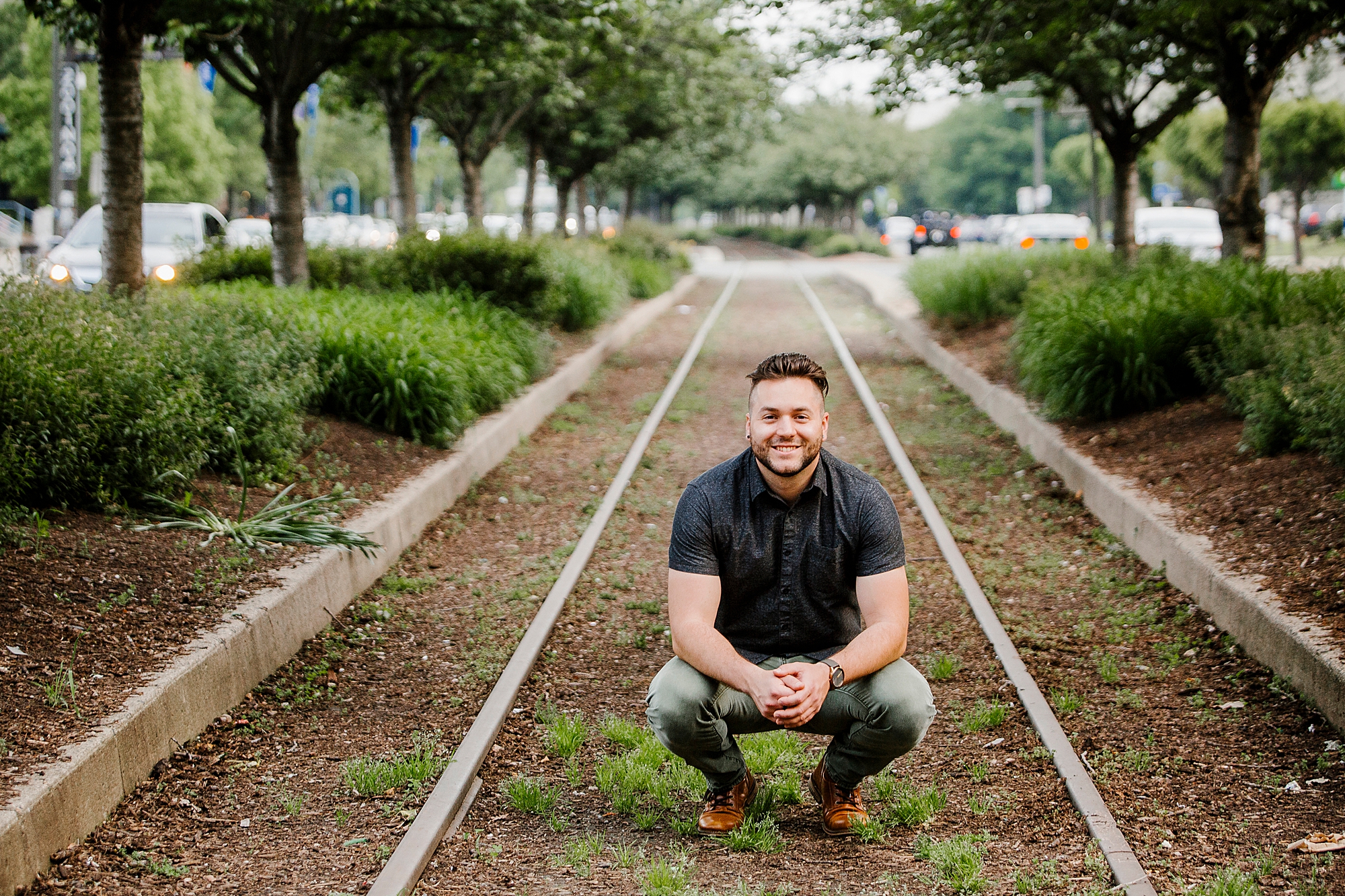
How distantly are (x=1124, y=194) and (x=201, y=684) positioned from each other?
15.0m

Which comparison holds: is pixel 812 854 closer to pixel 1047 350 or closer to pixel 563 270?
pixel 1047 350

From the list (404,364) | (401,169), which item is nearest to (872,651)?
(404,364)

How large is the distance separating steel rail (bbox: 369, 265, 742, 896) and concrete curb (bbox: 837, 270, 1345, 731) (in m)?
3.15

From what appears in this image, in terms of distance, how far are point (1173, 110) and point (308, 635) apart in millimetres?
13854

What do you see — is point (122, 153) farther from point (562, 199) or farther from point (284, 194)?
point (562, 199)

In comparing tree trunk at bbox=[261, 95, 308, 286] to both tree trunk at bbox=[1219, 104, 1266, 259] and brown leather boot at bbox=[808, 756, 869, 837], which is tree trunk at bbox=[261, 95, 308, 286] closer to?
tree trunk at bbox=[1219, 104, 1266, 259]

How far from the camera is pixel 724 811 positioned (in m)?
4.09

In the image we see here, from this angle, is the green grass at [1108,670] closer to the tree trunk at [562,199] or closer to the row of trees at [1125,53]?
the row of trees at [1125,53]

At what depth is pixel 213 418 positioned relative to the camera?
7.18m

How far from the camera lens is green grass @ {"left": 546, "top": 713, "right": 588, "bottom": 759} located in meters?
4.83

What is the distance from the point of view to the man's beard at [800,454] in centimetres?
372

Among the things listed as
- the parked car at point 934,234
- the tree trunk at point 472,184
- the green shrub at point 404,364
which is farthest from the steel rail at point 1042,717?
the parked car at point 934,234

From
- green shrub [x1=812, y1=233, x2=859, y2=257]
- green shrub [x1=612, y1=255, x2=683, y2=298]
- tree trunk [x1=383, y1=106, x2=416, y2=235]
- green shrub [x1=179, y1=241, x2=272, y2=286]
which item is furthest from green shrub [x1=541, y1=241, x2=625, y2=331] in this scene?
green shrub [x1=812, y1=233, x2=859, y2=257]

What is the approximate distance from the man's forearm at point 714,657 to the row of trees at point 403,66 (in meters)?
7.67
